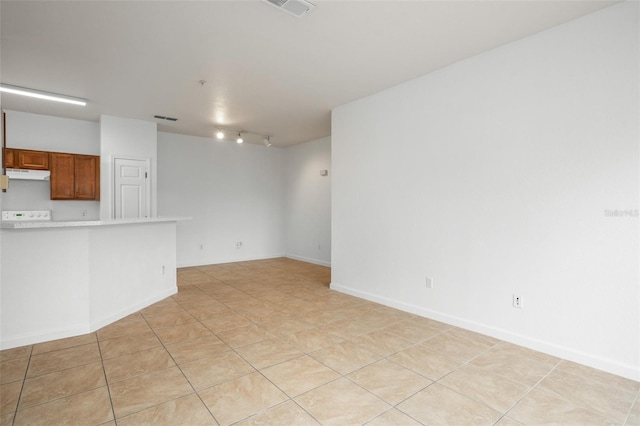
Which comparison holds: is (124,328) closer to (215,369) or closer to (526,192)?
(215,369)

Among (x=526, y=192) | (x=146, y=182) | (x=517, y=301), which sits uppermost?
(x=146, y=182)

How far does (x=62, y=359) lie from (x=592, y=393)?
170 inches

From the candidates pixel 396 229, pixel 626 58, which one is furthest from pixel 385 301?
pixel 626 58

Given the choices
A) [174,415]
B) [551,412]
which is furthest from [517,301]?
[174,415]

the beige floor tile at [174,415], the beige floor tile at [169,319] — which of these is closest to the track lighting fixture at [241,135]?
the beige floor tile at [169,319]

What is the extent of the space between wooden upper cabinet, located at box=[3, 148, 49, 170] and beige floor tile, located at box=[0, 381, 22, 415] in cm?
413

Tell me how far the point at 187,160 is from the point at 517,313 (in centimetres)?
677

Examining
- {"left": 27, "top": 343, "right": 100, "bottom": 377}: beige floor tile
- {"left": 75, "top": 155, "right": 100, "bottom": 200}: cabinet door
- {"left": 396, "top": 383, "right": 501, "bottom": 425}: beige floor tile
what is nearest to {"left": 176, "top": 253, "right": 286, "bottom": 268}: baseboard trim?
{"left": 75, "top": 155, "right": 100, "bottom": 200}: cabinet door

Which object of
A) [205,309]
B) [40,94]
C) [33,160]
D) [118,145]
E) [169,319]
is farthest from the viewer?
[118,145]

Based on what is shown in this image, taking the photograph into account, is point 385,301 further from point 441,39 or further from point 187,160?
point 187,160

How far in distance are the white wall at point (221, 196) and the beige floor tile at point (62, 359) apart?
4.12 metres

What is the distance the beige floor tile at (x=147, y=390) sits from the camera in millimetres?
2115

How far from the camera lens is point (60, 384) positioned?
2.38 meters

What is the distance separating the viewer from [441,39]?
306cm
